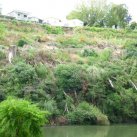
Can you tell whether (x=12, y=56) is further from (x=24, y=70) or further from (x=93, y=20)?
(x=93, y=20)

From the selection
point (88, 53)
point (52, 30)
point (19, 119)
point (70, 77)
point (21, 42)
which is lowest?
point (70, 77)

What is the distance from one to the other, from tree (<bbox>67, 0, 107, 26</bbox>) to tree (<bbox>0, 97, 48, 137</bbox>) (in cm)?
6675

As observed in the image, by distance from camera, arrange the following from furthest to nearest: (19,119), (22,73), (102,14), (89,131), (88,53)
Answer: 1. (102,14)
2. (88,53)
3. (22,73)
4. (89,131)
5. (19,119)

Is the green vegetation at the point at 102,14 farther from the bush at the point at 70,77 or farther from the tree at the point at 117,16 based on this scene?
the bush at the point at 70,77

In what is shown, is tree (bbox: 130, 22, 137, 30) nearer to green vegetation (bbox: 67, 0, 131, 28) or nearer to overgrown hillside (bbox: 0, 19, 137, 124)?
green vegetation (bbox: 67, 0, 131, 28)

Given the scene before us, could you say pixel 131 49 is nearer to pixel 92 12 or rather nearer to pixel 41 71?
pixel 41 71

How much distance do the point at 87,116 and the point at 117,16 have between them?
4658 cm

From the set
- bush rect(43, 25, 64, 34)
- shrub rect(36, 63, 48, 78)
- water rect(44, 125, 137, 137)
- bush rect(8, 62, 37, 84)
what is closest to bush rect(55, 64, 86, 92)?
shrub rect(36, 63, 48, 78)

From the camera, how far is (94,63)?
39.4 meters

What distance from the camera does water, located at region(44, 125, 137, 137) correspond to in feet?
85.1

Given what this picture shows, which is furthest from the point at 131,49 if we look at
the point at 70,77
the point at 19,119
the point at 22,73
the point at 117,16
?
the point at 19,119

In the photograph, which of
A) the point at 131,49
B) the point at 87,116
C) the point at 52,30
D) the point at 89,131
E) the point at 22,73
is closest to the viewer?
the point at 89,131

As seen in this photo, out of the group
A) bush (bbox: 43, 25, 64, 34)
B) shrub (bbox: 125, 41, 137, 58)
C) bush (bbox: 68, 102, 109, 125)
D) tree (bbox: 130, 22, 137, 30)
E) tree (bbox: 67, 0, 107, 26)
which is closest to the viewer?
bush (bbox: 68, 102, 109, 125)

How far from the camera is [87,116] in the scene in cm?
3192
